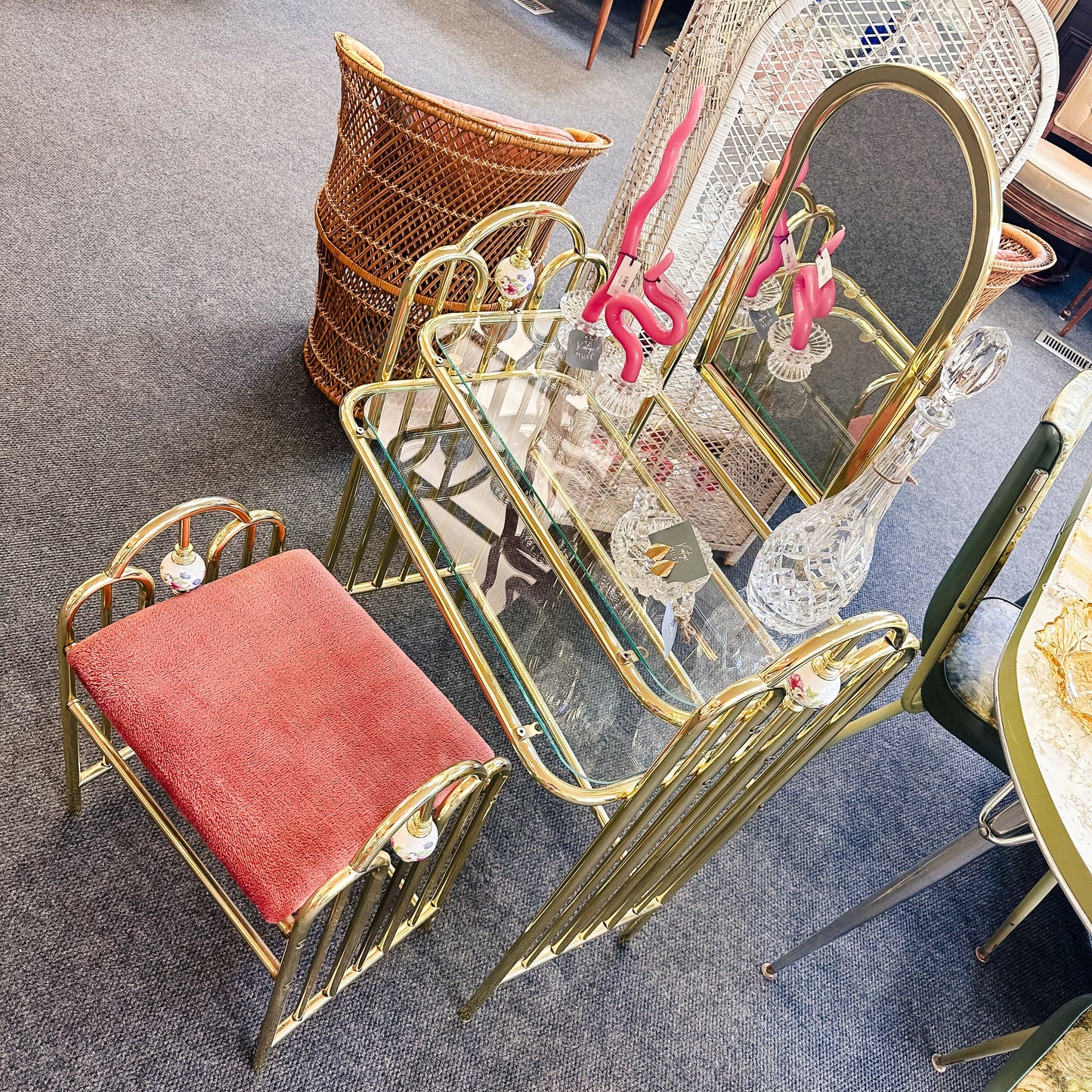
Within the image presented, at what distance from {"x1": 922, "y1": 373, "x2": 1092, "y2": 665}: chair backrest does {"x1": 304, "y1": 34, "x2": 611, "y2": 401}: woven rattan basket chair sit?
1.02 meters

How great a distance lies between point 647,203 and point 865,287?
34 centimetres

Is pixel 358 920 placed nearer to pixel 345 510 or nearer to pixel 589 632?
pixel 589 632

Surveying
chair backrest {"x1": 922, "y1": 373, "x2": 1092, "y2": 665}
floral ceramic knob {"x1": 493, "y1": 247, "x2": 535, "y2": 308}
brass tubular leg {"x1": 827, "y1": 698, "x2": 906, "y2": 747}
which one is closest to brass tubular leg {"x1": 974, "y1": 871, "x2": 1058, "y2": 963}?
brass tubular leg {"x1": 827, "y1": 698, "x2": 906, "y2": 747}

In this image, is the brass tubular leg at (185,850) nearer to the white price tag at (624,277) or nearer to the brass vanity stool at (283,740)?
the brass vanity stool at (283,740)

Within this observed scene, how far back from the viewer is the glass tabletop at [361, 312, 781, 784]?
3.94 feet

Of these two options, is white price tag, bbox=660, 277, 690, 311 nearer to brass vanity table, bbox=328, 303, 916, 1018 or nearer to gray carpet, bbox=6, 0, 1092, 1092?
brass vanity table, bbox=328, 303, 916, 1018

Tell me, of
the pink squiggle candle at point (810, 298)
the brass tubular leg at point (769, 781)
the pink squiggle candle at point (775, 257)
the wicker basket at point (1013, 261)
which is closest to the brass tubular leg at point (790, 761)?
the brass tubular leg at point (769, 781)

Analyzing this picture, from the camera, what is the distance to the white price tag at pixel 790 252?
1396mm

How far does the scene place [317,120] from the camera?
3.24 metres

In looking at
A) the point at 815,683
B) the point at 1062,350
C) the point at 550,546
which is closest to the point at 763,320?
the point at 550,546

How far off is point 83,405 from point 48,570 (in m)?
0.48

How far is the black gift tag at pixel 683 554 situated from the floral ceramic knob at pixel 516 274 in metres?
0.52

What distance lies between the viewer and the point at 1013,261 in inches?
87.4

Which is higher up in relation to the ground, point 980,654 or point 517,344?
point 517,344
